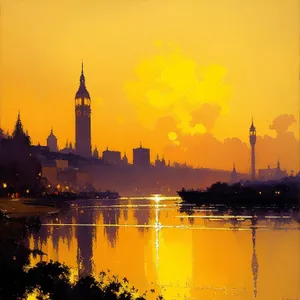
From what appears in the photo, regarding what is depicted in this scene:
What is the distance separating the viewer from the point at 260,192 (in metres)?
68.6

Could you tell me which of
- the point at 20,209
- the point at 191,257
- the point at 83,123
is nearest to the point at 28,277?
the point at 191,257

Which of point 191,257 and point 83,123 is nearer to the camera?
point 191,257

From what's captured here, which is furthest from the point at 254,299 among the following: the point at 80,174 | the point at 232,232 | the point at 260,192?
the point at 80,174

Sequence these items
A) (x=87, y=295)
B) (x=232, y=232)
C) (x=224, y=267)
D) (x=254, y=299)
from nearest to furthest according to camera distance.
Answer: (x=87, y=295), (x=254, y=299), (x=224, y=267), (x=232, y=232)

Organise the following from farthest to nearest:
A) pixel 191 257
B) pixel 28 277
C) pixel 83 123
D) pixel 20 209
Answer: pixel 83 123, pixel 20 209, pixel 191 257, pixel 28 277

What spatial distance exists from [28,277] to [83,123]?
464 ft

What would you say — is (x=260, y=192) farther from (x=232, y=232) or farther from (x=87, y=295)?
(x=87, y=295)

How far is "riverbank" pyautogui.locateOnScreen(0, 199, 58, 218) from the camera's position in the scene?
32.2 m

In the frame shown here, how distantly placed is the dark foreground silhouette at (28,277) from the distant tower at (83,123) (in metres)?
133

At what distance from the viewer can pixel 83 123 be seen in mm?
145750

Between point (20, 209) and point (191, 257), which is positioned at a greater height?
point (20, 209)

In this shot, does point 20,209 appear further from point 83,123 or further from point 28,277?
point 83,123

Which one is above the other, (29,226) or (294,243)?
(29,226)

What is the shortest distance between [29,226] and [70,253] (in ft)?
44.4
